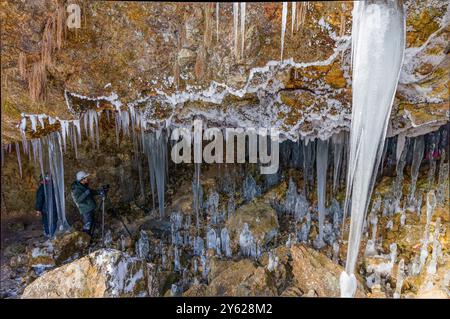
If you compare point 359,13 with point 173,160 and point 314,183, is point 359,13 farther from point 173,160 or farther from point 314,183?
point 173,160

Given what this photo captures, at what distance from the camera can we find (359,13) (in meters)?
2.86

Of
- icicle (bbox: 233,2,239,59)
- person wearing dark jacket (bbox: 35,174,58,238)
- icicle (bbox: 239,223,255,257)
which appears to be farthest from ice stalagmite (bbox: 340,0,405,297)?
person wearing dark jacket (bbox: 35,174,58,238)

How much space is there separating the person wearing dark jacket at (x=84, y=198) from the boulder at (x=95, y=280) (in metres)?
1.76

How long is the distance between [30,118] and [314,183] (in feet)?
16.6

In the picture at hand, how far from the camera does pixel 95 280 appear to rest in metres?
3.24

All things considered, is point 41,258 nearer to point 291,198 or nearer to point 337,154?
point 291,198

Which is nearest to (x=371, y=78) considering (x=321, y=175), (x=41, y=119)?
(x=321, y=175)

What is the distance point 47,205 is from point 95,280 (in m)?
2.85

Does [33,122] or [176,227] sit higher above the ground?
[33,122]

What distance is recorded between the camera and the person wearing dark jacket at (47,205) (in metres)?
5.29

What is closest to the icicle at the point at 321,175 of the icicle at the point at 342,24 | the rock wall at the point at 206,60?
the rock wall at the point at 206,60

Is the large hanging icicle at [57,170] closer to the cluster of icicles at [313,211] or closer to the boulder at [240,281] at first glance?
the cluster of icicles at [313,211]

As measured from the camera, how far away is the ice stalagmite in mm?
2795

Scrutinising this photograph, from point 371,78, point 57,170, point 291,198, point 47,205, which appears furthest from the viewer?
point 291,198
